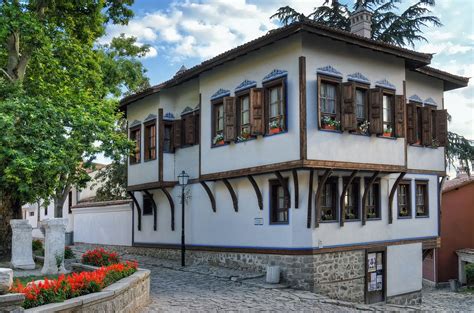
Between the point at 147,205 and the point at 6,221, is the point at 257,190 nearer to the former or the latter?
the point at 147,205

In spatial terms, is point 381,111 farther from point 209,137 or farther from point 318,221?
point 209,137

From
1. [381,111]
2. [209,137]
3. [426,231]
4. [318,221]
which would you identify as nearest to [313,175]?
[318,221]

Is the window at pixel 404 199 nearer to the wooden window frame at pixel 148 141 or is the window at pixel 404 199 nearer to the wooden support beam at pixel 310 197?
the wooden support beam at pixel 310 197

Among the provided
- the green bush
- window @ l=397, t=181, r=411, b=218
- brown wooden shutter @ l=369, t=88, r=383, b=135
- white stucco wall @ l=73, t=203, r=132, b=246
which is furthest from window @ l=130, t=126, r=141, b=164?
the green bush

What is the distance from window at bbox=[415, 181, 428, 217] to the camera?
1775 cm

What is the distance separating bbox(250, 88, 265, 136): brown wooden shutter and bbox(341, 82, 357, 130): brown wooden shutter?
2.20 meters

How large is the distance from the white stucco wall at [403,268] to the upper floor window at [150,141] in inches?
354

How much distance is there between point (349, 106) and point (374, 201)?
3581 millimetres

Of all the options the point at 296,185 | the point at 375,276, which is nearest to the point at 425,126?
the point at 375,276

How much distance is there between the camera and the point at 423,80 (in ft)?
60.1

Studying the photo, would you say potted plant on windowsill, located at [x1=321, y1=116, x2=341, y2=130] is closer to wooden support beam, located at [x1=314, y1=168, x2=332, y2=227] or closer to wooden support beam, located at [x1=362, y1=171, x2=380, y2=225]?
wooden support beam, located at [x1=314, y1=168, x2=332, y2=227]

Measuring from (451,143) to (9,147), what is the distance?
58.3ft

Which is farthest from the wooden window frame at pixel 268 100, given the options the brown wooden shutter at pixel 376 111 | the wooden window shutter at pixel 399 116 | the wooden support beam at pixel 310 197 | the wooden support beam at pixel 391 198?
the wooden support beam at pixel 391 198

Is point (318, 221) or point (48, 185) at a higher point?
point (48, 185)
